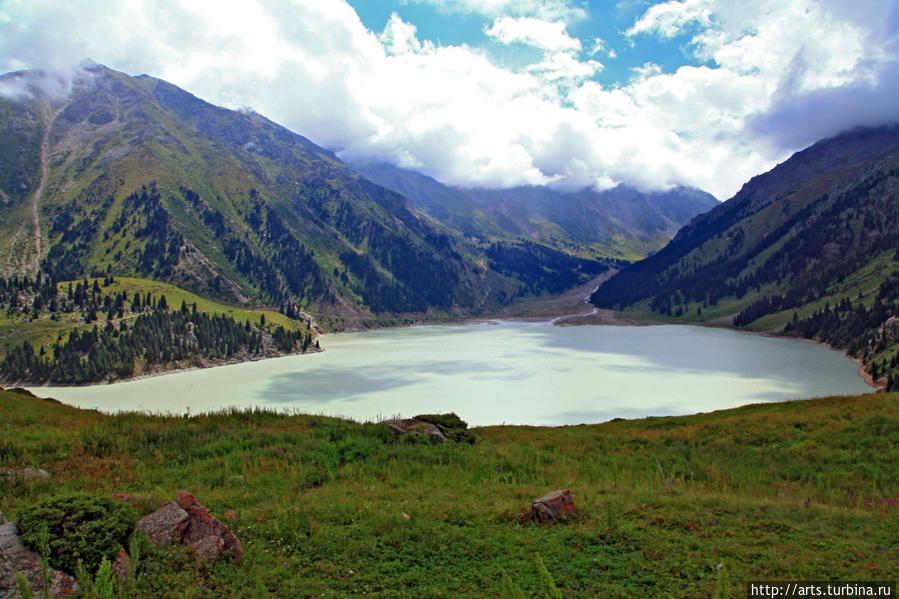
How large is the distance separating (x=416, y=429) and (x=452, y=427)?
2.48 m

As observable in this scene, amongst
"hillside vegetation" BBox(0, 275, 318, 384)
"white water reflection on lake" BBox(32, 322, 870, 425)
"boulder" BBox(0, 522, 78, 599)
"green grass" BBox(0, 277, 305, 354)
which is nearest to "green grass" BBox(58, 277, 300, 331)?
"green grass" BBox(0, 277, 305, 354)

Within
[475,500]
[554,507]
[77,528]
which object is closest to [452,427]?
[475,500]

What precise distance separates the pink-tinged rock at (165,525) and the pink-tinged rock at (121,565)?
64 centimetres

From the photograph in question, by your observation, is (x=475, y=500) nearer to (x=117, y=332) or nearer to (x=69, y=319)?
(x=117, y=332)

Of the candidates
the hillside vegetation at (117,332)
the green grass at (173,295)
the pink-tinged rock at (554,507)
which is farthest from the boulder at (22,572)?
the green grass at (173,295)

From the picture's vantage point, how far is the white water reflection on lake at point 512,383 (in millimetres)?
68375

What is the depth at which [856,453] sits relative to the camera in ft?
62.2

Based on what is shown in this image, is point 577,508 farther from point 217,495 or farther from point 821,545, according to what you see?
point 217,495

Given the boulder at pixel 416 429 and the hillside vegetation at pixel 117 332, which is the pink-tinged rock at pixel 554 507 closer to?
the boulder at pixel 416 429

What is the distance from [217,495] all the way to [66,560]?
16.7ft

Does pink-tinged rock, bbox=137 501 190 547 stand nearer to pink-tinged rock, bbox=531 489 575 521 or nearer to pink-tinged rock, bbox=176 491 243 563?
pink-tinged rock, bbox=176 491 243 563

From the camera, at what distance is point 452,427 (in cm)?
2427

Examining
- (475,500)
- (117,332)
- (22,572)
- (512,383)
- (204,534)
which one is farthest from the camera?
(117,332)

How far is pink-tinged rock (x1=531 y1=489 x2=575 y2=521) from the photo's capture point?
1118cm
